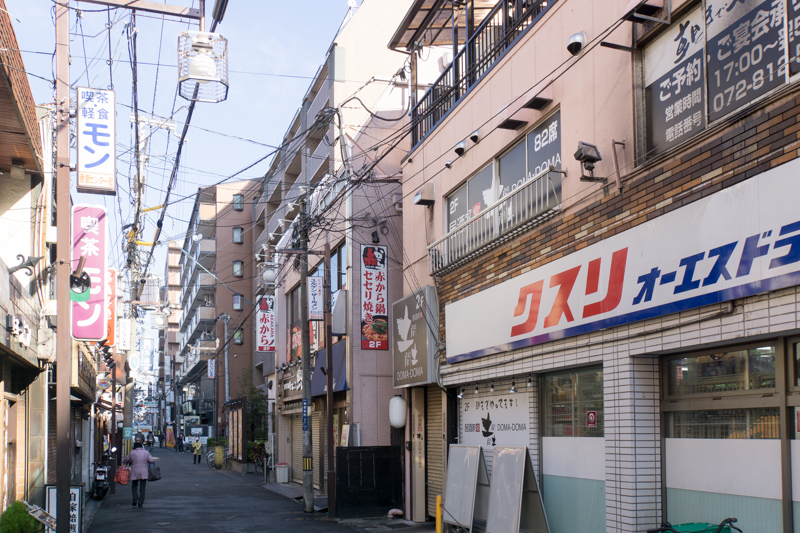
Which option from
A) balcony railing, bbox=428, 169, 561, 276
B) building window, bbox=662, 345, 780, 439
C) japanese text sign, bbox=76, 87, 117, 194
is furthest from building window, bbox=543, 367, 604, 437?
japanese text sign, bbox=76, 87, 117, 194

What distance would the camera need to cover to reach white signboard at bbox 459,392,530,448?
12.3m

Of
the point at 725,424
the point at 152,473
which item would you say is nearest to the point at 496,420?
the point at 725,424

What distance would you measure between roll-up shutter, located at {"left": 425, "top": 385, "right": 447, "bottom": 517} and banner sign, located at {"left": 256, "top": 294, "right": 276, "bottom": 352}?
19.0 m

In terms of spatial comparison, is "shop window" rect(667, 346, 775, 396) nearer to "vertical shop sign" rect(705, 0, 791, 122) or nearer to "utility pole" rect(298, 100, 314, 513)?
"vertical shop sign" rect(705, 0, 791, 122)

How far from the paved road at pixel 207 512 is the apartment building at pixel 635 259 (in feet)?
20.1

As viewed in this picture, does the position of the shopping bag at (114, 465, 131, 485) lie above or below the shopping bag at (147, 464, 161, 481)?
below

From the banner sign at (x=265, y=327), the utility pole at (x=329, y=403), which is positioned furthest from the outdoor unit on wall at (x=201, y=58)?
the banner sign at (x=265, y=327)

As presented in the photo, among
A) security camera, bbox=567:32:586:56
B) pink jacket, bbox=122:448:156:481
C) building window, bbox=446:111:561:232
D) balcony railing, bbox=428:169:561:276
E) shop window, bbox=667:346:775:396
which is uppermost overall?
security camera, bbox=567:32:586:56

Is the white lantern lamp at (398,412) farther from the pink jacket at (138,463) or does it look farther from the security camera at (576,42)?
the security camera at (576,42)

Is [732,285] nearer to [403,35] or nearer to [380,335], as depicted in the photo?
[403,35]

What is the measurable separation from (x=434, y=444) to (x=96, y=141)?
30.5 ft

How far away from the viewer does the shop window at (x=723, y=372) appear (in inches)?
295

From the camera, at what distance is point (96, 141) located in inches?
542

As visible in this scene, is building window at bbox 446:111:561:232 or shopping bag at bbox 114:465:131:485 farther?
shopping bag at bbox 114:465:131:485
